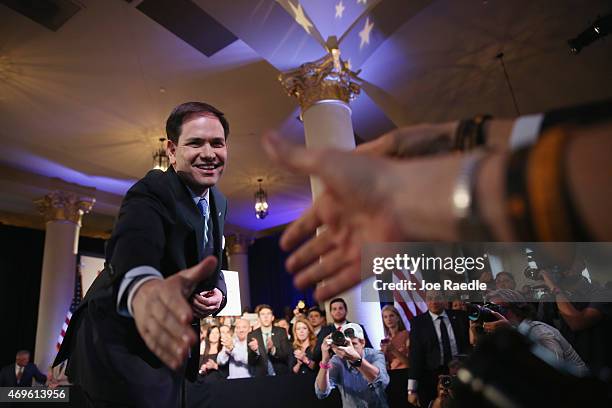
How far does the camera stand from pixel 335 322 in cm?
385

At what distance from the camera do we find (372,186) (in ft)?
1.80

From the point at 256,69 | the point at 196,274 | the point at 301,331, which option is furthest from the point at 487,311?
the point at 256,69

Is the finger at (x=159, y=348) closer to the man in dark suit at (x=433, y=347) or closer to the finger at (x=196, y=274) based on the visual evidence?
the finger at (x=196, y=274)

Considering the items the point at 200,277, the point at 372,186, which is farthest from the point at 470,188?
the point at 200,277

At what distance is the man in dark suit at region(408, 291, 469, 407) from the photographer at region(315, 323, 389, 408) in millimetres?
262

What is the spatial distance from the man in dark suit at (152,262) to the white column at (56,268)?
8014 mm

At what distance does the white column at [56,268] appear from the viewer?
305 inches

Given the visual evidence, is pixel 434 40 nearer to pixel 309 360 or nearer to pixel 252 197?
pixel 309 360

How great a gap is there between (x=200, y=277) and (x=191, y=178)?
1.58 feet

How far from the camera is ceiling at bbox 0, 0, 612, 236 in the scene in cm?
467

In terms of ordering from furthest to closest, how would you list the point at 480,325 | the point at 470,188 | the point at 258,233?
the point at 258,233 → the point at 480,325 → the point at 470,188

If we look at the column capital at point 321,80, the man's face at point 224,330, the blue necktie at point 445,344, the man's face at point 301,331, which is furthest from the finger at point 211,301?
the man's face at point 301,331

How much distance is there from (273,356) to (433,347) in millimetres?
2622

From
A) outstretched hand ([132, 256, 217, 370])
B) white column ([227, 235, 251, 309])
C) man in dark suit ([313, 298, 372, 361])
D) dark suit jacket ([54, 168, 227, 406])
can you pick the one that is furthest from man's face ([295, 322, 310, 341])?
white column ([227, 235, 251, 309])
